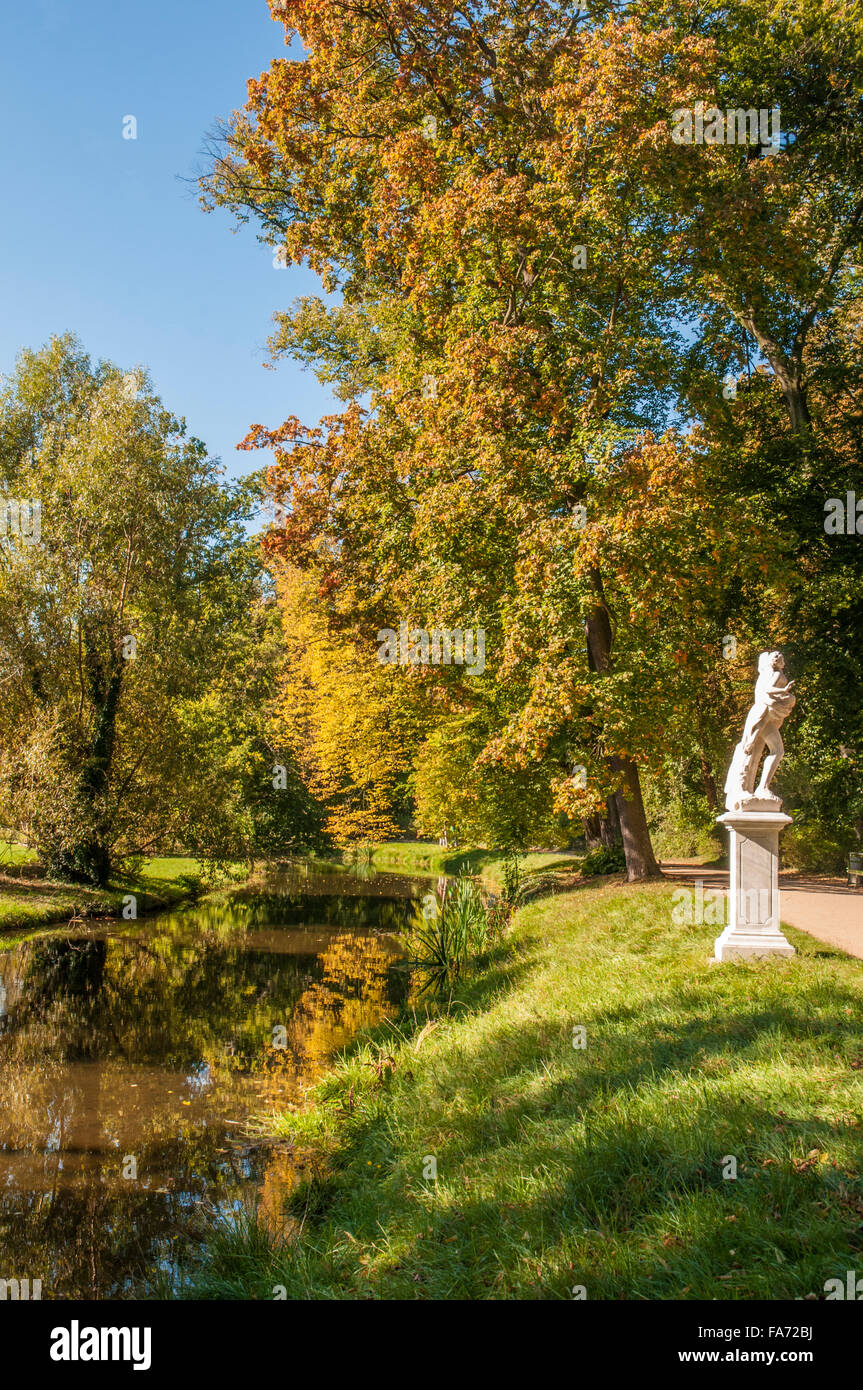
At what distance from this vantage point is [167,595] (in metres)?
24.2

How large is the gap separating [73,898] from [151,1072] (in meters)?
10.7

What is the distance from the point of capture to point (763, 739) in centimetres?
952

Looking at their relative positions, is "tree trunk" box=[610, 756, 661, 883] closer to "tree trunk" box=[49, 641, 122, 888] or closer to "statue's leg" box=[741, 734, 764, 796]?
"statue's leg" box=[741, 734, 764, 796]

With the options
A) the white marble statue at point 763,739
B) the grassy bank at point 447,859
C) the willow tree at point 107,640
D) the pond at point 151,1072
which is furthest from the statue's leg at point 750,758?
the grassy bank at point 447,859

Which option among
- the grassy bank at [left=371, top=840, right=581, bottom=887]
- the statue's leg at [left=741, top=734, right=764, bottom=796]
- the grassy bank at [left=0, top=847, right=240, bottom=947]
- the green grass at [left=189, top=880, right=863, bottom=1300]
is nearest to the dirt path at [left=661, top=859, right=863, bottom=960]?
the green grass at [left=189, top=880, right=863, bottom=1300]

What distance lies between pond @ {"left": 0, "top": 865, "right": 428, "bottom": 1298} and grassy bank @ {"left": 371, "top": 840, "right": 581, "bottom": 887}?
24.4 feet

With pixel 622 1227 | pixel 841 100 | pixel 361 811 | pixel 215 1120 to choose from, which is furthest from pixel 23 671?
pixel 841 100

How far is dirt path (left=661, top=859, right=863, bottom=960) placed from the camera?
10539mm

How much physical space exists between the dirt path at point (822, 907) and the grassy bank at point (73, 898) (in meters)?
12.7

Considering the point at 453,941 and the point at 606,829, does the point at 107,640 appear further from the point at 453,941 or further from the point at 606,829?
the point at 606,829
